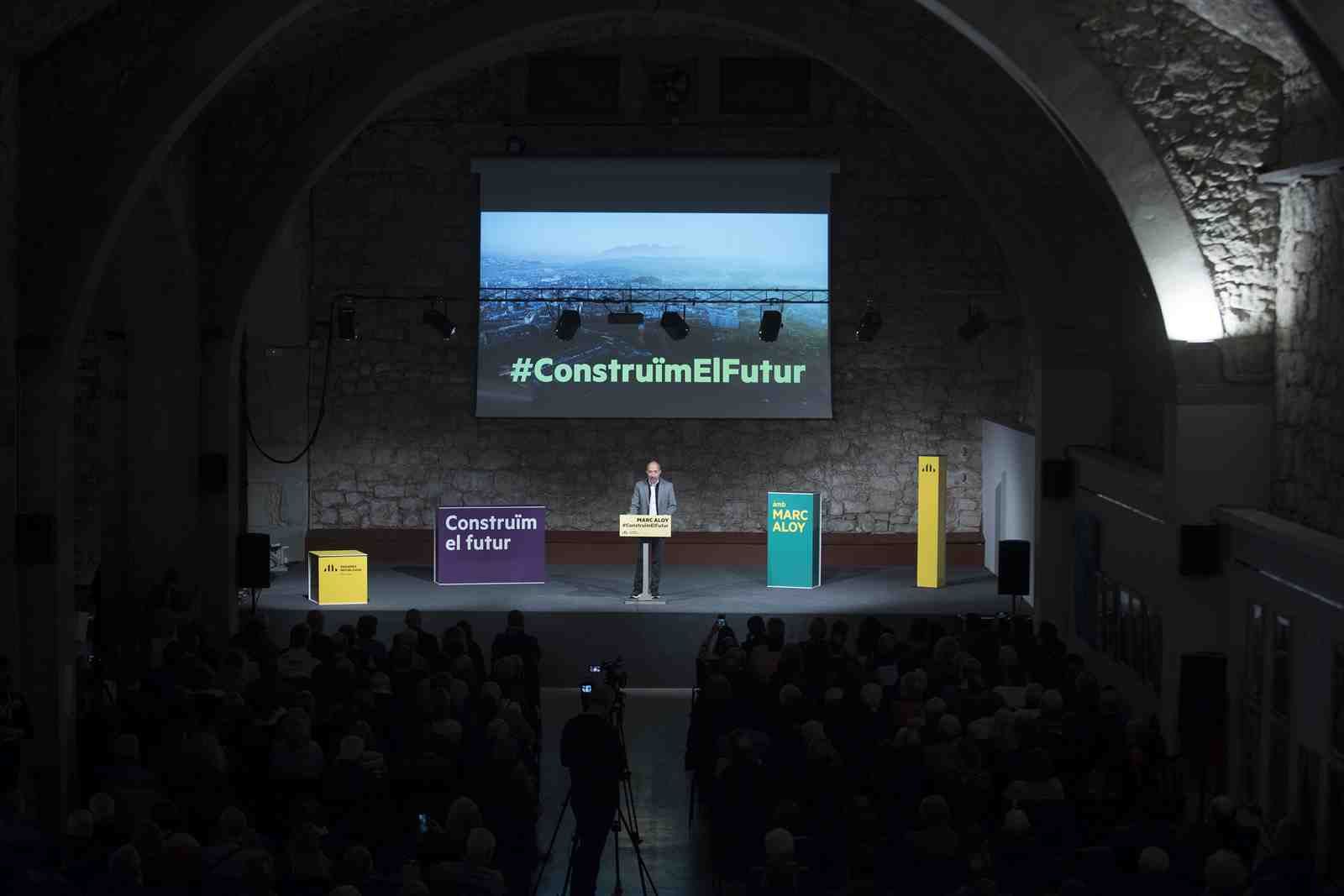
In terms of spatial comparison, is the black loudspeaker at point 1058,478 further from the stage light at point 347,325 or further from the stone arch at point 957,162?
the stage light at point 347,325

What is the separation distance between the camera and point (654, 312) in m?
21.7

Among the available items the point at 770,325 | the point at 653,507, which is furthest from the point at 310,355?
the point at 770,325

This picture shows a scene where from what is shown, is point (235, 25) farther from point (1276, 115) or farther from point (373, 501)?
point (373, 501)

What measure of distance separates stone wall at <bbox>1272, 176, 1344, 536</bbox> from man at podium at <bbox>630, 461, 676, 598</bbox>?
27.0 ft

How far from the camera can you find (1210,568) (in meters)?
11.7

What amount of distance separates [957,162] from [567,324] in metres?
5.69

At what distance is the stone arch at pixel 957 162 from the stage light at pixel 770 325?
4265 millimetres

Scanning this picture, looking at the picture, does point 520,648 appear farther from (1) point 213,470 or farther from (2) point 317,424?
(2) point 317,424

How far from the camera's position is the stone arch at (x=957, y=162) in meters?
16.0

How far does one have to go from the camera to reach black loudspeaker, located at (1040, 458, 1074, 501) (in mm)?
16000

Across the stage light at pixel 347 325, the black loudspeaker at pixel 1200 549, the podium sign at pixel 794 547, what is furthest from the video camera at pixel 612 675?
the stage light at pixel 347 325

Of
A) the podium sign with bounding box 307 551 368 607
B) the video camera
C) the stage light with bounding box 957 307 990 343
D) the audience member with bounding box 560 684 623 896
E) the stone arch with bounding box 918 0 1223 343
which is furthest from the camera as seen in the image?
the stage light with bounding box 957 307 990 343

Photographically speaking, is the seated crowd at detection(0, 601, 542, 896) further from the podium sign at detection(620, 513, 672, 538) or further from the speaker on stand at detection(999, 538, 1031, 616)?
the podium sign at detection(620, 513, 672, 538)

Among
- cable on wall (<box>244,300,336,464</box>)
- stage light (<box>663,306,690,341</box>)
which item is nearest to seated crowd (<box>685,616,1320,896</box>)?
stage light (<box>663,306,690,341</box>)
